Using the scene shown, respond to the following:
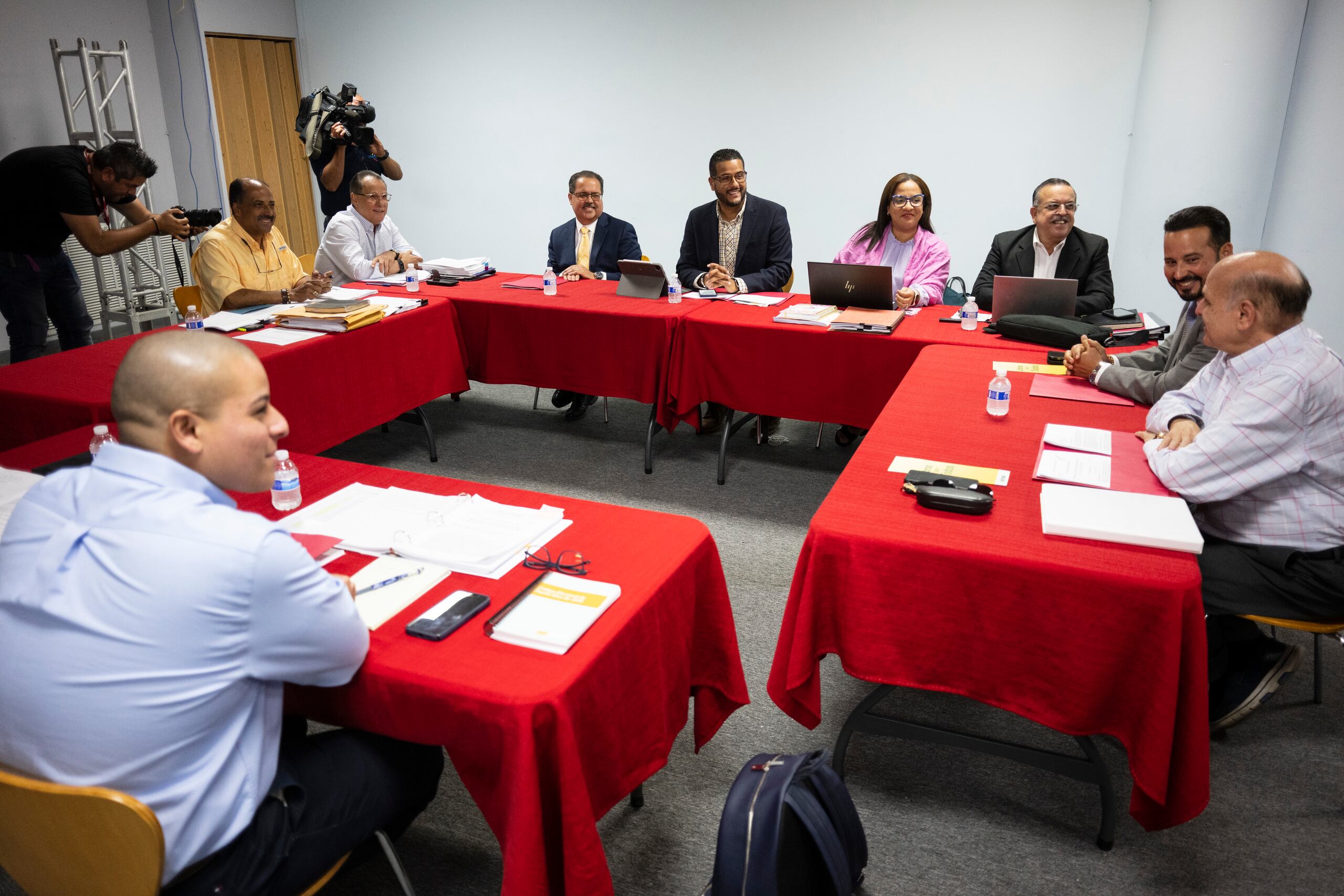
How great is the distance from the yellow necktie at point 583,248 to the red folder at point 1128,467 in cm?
303

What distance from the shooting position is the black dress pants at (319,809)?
3.92 feet

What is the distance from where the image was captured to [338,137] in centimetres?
516

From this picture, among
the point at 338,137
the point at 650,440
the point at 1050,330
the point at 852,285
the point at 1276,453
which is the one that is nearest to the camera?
the point at 1276,453

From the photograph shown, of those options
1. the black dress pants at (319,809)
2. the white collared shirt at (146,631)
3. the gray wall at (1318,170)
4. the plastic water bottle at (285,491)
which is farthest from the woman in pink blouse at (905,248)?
the white collared shirt at (146,631)

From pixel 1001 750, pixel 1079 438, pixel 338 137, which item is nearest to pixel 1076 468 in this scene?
pixel 1079 438

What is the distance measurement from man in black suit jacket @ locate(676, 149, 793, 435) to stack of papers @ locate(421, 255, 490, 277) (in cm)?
103

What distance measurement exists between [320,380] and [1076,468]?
257 centimetres

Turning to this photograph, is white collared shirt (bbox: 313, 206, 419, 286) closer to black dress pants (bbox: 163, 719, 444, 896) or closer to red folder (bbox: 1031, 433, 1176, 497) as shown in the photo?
black dress pants (bbox: 163, 719, 444, 896)

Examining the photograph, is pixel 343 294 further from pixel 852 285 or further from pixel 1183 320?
pixel 1183 320

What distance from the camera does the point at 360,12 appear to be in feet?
22.1

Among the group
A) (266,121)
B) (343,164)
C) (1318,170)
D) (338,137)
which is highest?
(266,121)

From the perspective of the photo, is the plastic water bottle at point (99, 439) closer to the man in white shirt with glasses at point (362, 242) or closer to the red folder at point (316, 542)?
the red folder at point (316, 542)

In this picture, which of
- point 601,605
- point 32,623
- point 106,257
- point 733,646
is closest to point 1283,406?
point 733,646

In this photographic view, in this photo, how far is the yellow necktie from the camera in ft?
15.5
